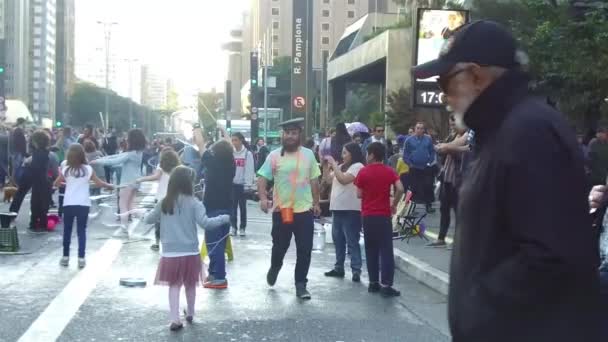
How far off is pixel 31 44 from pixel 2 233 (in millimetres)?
173756

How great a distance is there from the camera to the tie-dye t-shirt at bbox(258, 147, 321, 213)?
9.62 meters

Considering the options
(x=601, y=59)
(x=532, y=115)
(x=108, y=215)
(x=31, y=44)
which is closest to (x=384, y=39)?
(x=108, y=215)

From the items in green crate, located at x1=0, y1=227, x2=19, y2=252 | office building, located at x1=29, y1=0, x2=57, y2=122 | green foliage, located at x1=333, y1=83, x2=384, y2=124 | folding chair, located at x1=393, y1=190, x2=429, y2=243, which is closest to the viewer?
green crate, located at x1=0, y1=227, x2=19, y2=252

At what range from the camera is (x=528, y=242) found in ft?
7.48

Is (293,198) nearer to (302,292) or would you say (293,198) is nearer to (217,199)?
(302,292)

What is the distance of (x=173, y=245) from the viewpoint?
7.94 metres

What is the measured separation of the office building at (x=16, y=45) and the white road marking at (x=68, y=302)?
135284 millimetres

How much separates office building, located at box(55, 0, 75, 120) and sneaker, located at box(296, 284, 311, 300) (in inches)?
5658

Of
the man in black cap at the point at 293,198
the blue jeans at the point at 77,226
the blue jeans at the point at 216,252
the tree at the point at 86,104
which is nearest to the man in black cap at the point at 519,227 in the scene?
the man in black cap at the point at 293,198

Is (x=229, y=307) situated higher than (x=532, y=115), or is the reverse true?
(x=532, y=115)

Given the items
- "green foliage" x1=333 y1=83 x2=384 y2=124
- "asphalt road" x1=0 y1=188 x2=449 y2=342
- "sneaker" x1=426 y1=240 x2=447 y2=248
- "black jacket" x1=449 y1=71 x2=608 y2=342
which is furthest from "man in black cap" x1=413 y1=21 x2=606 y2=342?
"green foliage" x1=333 y1=83 x2=384 y2=124

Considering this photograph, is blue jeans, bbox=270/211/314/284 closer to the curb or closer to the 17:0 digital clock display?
the curb

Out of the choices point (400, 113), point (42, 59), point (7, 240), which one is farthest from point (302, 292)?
point (42, 59)

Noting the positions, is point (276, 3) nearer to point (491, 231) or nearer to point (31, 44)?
point (31, 44)
